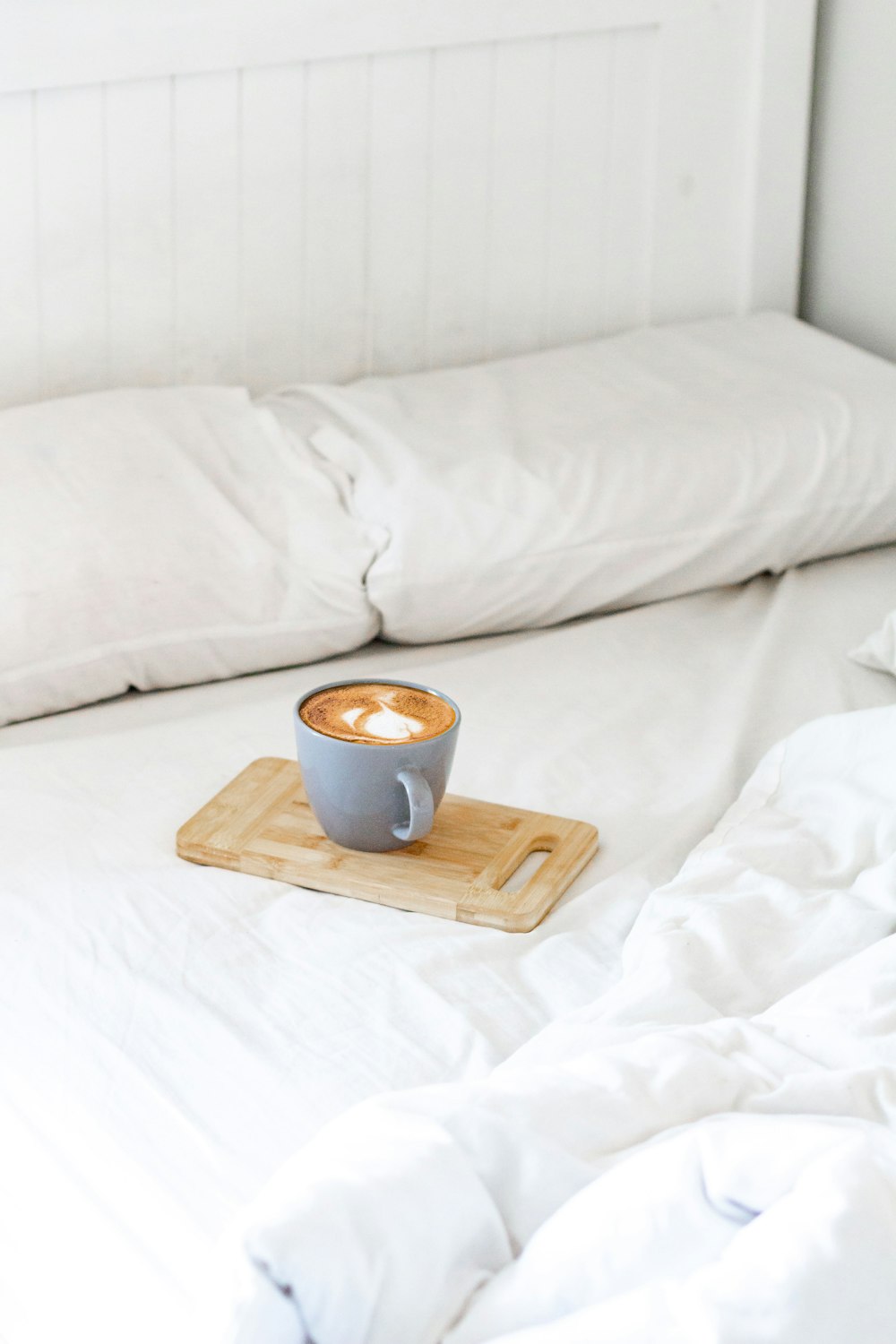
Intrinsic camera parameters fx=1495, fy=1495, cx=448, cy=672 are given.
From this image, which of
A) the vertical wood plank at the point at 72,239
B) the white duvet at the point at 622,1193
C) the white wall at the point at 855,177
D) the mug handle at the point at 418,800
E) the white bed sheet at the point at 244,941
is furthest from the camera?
the white wall at the point at 855,177

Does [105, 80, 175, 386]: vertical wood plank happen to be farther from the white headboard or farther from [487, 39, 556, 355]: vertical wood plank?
[487, 39, 556, 355]: vertical wood plank

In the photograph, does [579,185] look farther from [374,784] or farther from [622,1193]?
[622,1193]

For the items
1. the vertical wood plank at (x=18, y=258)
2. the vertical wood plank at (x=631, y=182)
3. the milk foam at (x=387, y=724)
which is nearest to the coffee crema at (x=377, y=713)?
the milk foam at (x=387, y=724)

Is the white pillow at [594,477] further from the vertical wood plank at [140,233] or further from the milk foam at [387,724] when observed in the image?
the milk foam at [387,724]

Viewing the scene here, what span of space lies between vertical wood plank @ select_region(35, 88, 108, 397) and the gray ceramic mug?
24.6 inches

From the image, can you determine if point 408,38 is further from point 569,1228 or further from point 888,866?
point 569,1228

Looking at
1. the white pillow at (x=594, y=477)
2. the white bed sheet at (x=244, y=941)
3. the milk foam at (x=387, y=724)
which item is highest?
the white pillow at (x=594, y=477)

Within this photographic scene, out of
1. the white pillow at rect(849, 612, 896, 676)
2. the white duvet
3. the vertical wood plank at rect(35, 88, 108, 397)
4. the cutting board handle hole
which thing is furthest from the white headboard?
the white duvet

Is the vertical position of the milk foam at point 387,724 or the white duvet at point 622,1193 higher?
the milk foam at point 387,724

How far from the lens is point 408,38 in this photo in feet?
4.52

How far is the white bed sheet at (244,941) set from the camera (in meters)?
0.59

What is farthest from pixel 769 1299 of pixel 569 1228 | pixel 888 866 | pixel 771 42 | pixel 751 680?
pixel 771 42

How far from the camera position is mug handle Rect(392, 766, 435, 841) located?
78 centimetres

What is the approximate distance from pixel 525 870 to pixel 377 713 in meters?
0.12
